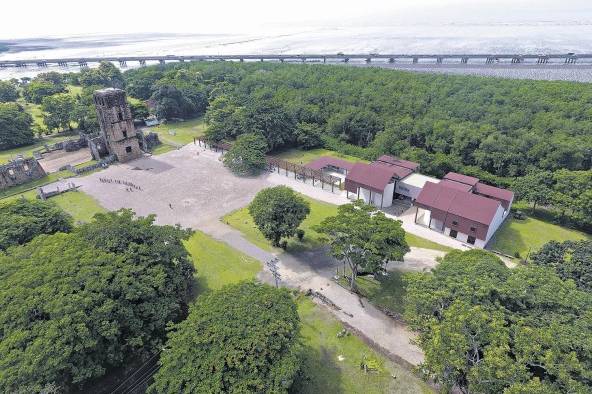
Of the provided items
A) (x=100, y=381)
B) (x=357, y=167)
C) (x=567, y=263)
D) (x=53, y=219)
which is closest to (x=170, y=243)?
(x=100, y=381)

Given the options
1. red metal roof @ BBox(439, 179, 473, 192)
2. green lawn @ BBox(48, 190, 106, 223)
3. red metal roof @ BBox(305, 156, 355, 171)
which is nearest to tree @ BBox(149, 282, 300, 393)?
red metal roof @ BBox(439, 179, 473, 192)

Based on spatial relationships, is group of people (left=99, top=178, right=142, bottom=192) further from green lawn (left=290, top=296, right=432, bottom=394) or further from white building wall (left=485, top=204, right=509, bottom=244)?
white building wall (left=485, top=204, right=509, bottom=244)

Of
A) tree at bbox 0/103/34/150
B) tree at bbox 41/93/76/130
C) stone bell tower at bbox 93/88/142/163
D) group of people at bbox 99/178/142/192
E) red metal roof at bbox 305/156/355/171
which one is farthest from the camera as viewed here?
A: tree at bbox 41/93/76/130

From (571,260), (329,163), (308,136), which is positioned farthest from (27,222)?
(571,260)

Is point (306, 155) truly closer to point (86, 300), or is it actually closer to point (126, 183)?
point (126, 183)

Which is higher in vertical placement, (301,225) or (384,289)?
(301,225)

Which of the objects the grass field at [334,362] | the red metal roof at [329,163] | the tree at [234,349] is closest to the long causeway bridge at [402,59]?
the red metal roof at [329,163]

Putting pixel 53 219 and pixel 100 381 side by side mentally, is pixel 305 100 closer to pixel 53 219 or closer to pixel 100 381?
pixel 53 219
